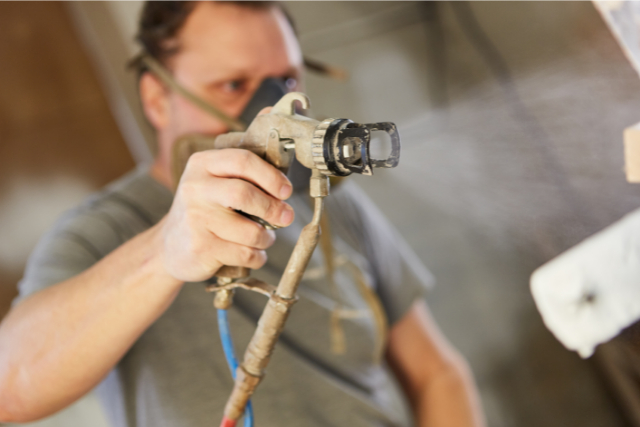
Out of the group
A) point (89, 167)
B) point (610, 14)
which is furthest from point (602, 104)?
point (89, 167)

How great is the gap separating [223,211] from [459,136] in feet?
2.27

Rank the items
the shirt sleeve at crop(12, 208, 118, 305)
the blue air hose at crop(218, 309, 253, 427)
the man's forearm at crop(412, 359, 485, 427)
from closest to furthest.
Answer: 1. the blue air hose at crop(218, 309, 253, 427)
2. the shirt sleeve at crop(12, 208, 118, 305)
3. the man's forearm at crop(412, 359, 485, 427)

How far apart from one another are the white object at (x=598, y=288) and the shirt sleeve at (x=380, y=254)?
0.44m

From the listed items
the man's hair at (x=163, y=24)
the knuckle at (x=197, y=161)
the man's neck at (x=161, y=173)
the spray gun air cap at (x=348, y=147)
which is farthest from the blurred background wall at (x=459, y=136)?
the knuckle at (x=197, y=161)

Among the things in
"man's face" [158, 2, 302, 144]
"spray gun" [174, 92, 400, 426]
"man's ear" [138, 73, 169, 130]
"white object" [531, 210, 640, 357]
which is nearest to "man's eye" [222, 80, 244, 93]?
"man's face" [158, 2, 302, 144]

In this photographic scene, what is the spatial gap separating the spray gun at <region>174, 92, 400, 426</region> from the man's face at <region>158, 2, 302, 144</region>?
0.22 m

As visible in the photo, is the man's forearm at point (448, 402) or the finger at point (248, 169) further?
the man's forearm at point (448, 402)

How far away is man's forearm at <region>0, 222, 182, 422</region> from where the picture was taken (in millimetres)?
416

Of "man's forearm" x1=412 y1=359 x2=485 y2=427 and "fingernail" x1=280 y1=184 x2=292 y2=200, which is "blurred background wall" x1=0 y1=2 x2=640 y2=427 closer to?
"man's forearm" x1=412 y1=359 x2=485 y2=427

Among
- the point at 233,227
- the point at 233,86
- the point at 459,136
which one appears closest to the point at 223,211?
the point at 233,227

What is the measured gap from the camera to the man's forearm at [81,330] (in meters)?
0.42

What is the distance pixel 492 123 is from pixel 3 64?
0.88m

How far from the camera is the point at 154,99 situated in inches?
24.2

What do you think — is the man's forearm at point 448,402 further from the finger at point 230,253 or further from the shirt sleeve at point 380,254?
the finger at point 230,253
